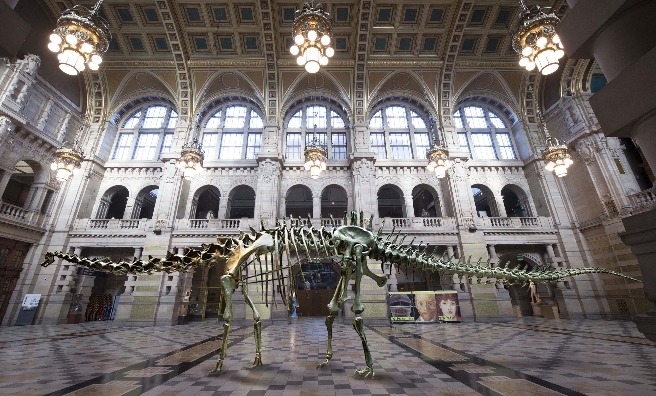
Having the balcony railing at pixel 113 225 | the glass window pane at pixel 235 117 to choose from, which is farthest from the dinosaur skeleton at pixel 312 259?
the glass window pane at pixel 235 117

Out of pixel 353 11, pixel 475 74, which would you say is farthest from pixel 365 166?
pixel 475 74

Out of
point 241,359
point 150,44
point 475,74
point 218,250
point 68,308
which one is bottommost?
point 241,359

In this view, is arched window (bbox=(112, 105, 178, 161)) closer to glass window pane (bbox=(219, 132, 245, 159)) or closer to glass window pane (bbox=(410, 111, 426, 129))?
glass window pane (bbox=(219, 132, 245, 159))

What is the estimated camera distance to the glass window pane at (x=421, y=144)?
17.1 m

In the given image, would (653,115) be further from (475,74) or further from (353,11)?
(475,74)

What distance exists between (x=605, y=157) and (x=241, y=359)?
17723 mm

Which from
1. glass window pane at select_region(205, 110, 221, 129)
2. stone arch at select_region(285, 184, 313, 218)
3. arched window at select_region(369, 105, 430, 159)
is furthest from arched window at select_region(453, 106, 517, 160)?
glass window pane at select_region(205, 110, 221, 129)

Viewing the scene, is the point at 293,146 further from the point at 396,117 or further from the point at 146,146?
the point at 146,146

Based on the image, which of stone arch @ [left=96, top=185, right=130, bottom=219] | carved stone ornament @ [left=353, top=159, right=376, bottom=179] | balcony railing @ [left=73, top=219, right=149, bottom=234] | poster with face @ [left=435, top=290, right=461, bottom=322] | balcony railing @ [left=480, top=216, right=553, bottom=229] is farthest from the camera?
stone arch @ [left=96, top=185, right=130, bottom=219]

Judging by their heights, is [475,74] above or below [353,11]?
below

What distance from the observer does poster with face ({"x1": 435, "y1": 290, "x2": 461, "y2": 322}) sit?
40.8ft

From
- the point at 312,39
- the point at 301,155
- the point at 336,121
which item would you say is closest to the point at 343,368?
the point at 312,39

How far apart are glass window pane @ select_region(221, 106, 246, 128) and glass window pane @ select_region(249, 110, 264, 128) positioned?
0.53 meters

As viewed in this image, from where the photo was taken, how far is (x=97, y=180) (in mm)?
15742
